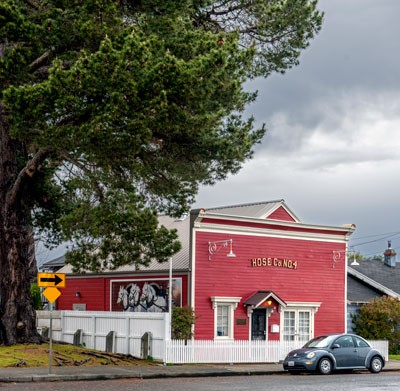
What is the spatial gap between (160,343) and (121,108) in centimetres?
1085

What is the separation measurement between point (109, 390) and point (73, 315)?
52.6 ft

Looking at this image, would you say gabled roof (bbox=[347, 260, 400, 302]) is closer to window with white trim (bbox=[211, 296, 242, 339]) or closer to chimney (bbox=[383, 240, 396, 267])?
chimney (bbox=[383, 240, 396, 267])

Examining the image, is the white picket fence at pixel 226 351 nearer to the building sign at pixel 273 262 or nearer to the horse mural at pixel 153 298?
the building sign at pixel 273 262

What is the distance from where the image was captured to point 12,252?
30.5 m

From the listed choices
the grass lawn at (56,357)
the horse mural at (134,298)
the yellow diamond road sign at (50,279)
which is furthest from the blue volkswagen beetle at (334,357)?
the horse mural at (134,298)

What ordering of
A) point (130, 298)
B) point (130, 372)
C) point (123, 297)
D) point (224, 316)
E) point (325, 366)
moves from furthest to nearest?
1. point (123, 297)
2. point (130, 298)
3. point (224, 316)
4. point (325, 366)
5. point (130, 372)

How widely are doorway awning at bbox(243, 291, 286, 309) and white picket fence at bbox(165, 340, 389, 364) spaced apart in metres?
1.87

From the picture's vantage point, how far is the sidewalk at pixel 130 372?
2434cm

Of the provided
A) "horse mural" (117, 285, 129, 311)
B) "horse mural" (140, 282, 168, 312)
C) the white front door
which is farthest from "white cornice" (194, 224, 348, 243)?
"horse mural" (117, 285, 129, 311)

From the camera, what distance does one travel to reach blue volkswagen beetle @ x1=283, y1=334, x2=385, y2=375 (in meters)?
29.0

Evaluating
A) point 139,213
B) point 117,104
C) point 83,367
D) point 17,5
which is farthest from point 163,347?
point 17,5

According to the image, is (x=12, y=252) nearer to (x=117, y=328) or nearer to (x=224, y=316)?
(x=117, y=328)

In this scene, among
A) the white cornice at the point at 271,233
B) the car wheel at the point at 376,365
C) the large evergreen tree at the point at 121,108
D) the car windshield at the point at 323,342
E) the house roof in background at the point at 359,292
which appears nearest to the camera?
the large evergreen tree at the point at 121,108

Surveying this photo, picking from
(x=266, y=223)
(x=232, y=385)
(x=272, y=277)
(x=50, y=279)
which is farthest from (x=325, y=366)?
(x=50, y=279)
